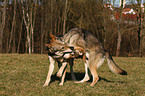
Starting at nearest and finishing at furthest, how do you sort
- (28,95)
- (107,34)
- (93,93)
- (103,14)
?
(28,95) < (93,93) < (103,14) < (107,34)

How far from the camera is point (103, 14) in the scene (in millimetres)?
22703

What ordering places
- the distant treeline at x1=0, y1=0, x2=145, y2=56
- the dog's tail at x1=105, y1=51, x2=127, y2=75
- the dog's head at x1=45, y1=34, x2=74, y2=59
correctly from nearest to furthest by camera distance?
1. the dog's head at x1=45, y1=34, x2=74, y2=59
2. the dog's tail at x1=105, y1=51, x2=127, y2=75
3. the distant treeline at x1=0, y1=0, x2=145, y2=56

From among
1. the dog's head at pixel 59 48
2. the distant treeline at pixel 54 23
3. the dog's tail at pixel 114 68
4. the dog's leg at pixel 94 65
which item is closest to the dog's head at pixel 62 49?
the dog's head at pixel 59 48

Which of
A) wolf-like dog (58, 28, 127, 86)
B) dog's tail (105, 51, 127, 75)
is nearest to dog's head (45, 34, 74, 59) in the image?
wolf-like dog (58, 28, 127, 86)

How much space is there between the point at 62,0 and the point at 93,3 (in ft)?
11.9

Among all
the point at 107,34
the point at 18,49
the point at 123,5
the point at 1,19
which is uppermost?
the point at 123,5

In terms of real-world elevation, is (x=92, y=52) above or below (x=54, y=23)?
below

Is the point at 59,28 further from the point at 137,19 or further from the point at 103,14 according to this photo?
the point at 137,19

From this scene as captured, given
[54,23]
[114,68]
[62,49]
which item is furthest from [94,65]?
[54,23]

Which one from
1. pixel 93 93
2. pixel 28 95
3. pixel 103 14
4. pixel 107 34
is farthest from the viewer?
pixel 107 34

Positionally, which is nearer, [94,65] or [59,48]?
[59,48]

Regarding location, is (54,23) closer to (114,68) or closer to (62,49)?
(114,68)

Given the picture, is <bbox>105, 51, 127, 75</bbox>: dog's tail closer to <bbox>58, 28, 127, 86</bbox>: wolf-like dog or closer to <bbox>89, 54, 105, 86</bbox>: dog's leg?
<bbox>58, 28, 127, 86</bbox>: wolf-like dog

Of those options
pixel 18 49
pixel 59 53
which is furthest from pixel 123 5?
pixel 59 53
